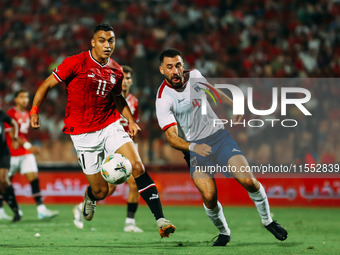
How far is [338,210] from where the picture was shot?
13148 mm

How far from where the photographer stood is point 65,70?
6945mm

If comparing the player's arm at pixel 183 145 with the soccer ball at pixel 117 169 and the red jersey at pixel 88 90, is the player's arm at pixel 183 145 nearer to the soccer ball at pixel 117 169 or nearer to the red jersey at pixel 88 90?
the soccer ball at pixel 117 169

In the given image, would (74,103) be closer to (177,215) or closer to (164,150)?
(177,215)

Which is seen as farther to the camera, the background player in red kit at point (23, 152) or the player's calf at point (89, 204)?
the background player in red kit at point (23, 152)

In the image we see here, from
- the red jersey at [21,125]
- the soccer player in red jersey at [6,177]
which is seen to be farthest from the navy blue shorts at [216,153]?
the red jersey at [21,125]

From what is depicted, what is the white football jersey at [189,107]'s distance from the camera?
24.1ft

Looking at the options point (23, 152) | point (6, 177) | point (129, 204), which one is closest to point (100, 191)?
point (129, 204)

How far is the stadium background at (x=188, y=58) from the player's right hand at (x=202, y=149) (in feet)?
22.0

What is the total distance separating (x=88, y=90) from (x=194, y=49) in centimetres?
1106

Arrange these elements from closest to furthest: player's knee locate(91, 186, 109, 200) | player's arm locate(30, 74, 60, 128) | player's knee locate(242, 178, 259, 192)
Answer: player's arm locate(30, 74, 60, 128) < player's knee locate(242, 178, 259, 192) < player's knee locate(91, 186, 109, 200)

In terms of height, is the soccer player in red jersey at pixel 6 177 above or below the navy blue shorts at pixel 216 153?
below

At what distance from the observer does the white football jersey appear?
7352mm

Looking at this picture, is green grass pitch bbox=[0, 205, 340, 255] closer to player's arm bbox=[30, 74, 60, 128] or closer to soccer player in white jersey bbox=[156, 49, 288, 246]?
soccer player in white jersey bbox=[156, 49, 288, 246]

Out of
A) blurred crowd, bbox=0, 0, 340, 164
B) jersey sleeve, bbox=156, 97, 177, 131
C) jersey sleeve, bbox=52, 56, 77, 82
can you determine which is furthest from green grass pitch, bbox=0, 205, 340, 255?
jersey sleeve, bbox=52, 56, 77, 82
